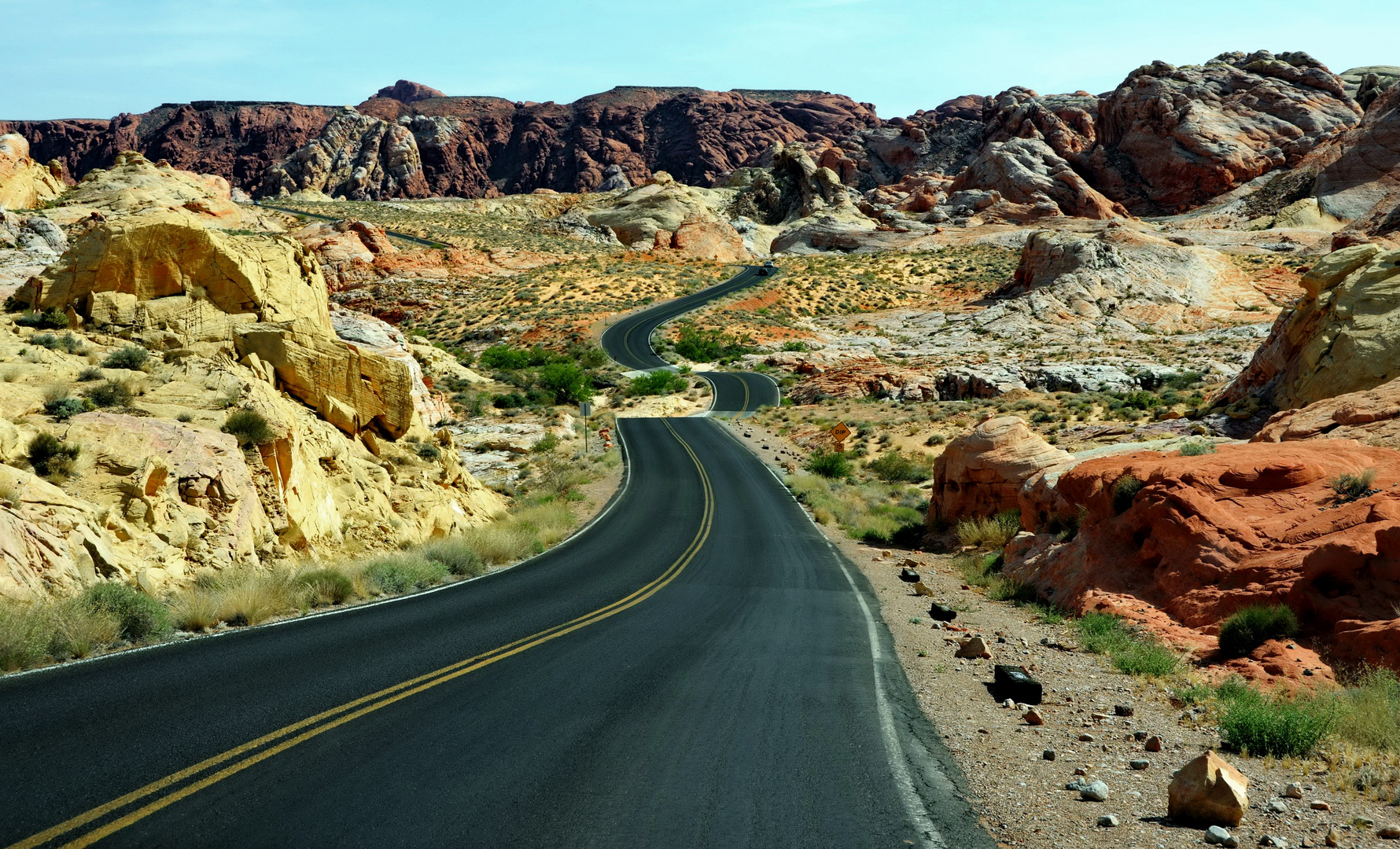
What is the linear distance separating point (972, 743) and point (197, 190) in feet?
256

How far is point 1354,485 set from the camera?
1026cm

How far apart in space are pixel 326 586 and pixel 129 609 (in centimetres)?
309

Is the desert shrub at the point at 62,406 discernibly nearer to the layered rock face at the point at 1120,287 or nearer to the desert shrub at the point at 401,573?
the desert shrub at the point at 401,573

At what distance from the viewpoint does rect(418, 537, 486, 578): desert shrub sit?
1523 cm

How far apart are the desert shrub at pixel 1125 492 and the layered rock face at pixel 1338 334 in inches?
405

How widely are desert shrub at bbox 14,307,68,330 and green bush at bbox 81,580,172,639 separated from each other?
397 inches

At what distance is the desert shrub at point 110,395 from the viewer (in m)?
12.8

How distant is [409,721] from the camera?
6680mm

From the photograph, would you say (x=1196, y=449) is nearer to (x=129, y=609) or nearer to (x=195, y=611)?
(x=195, y=611)

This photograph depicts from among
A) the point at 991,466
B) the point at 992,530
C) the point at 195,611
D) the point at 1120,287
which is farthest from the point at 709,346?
the point at 195,611

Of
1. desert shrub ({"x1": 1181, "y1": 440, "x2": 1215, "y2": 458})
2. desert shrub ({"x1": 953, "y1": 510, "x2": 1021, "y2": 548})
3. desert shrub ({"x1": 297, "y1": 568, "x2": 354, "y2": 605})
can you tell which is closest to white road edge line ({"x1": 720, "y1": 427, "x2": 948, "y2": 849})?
desert shrub ({"x1": 1181, "y1": 440, "x2": 1215, "y2": 458})

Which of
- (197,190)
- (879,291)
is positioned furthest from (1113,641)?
(197,190)

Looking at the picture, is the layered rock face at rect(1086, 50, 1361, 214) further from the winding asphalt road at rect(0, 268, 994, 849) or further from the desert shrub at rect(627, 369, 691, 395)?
the winding asphalt road at rect(0, 268, 994, 849)

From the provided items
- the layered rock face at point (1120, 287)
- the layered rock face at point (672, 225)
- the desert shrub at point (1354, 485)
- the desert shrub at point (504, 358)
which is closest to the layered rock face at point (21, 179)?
the desert shrub at point (504, 358)
